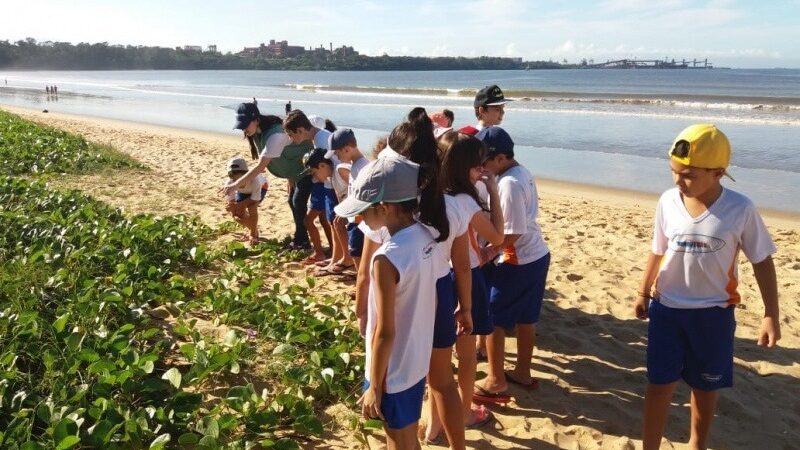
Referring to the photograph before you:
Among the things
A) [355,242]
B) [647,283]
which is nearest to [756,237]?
[647,283]

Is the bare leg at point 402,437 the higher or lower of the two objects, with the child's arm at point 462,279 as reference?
lower

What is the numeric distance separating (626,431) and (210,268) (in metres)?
3.92

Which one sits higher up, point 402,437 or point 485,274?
point 485,274

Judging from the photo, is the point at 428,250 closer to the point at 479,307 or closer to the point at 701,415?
the point at 479,307

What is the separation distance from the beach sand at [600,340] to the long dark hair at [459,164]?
4.48 feet

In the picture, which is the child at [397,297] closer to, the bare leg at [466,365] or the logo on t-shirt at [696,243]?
the bare leg at [466,365]

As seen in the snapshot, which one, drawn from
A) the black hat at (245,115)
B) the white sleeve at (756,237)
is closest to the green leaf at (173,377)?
the white sleeve at (756,237)

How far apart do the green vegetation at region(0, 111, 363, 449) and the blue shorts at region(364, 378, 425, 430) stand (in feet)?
2.65

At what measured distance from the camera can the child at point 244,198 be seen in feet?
22.6

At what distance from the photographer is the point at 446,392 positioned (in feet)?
9.35

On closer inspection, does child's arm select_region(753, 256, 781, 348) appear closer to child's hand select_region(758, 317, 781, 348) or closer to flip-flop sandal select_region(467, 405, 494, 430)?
child's hand select_region(758, 317, 781, 348)

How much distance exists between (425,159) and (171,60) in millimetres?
148526

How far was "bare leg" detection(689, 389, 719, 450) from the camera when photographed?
2998 mm

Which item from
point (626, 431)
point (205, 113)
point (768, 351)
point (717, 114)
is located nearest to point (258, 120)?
point (626, 431)
